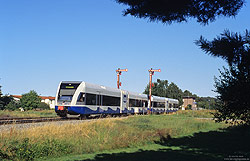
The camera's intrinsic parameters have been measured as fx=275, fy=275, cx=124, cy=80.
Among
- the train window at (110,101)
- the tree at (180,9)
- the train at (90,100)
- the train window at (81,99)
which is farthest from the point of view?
the train window at (110,101)

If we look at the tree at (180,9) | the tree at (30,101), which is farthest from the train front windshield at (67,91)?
the tree at (30,101)

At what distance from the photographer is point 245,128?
7305mm

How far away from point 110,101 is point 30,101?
143ft

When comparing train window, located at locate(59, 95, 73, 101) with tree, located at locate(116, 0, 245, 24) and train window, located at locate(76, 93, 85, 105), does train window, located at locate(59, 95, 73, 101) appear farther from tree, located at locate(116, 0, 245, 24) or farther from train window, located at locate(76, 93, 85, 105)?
tree, located at locate(116, 0, 245, 24)

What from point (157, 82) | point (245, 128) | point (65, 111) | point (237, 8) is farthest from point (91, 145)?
point (157, 82)


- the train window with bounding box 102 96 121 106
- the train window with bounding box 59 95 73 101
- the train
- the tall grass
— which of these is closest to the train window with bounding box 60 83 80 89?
the train

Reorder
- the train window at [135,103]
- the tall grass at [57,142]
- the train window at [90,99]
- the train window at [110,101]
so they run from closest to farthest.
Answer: the tall grass at [57,142] → the train window at [90,99] → the train window at [110,101] → the train window at [135,103]

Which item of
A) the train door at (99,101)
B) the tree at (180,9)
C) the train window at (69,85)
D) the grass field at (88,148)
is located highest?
the tree at (180,9)

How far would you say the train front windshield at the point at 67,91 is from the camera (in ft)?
75.0

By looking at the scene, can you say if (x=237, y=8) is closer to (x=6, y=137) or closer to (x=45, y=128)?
(x=6, y=137)

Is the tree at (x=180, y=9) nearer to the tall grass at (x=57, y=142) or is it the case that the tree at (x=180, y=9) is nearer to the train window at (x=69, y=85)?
the tall grass at (x=57, y=142)

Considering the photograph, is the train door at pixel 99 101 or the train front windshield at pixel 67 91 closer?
the train front windshield at pixel 67 91

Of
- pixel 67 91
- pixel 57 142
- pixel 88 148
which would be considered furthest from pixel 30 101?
pixel 88 148

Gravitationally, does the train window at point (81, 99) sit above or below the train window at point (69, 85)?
below
